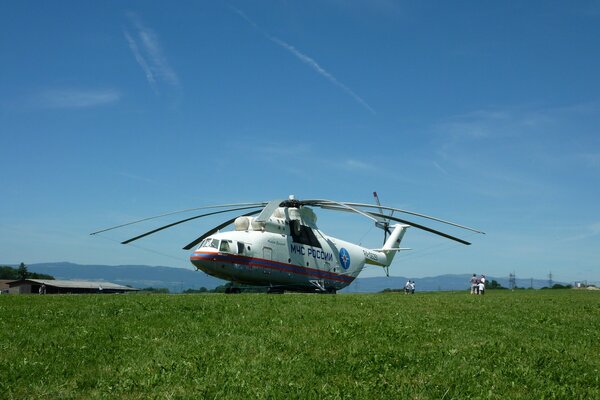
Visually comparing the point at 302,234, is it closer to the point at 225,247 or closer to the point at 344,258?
the point at 344,258

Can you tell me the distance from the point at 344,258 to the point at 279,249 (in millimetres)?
9120

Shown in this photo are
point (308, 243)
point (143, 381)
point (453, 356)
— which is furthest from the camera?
point (308, 243)

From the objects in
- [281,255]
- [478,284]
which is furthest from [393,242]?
[281,255]

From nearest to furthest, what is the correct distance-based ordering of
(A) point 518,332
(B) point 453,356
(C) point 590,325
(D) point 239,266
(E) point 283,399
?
(E) point 283,399
(B) point 453,356
(A) point 518,332
(C) point 590,325
(D) point 239,266

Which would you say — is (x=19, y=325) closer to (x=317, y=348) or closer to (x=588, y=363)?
(x=317, y=348)

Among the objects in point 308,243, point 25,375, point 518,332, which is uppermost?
point 308,243

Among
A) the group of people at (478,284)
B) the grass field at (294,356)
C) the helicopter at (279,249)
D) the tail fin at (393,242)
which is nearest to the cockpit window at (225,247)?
the helicopter at (279,249)

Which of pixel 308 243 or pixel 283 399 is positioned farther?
pixel 308 243

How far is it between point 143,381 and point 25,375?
6.72 feet

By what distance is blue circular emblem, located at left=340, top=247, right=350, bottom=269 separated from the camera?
4697 centimetres

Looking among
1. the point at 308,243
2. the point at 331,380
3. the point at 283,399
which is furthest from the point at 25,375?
the point at 308,243

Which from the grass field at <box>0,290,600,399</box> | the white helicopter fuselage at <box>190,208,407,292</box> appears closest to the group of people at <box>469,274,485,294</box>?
the white helicopter fuselage at <box>190,208,407,292</box>

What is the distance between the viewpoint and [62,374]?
368 inches

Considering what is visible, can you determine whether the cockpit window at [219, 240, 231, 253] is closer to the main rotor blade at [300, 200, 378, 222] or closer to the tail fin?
the main rotor blade at [300, 200, 378, 222]
